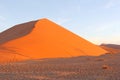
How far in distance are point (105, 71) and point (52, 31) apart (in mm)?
32387

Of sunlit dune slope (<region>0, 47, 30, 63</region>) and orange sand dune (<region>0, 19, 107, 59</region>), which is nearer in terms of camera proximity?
sunlit dune slope (<region>0, 47, 30, 63</region>)

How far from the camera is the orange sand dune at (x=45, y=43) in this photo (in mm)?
38688

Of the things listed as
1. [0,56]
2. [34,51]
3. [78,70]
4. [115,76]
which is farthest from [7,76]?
[34,51]

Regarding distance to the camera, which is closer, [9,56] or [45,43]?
[9,56]

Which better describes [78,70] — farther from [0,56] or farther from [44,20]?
[44,20]

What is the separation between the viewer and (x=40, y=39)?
4328 centimetres

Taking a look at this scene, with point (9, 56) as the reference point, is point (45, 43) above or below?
above

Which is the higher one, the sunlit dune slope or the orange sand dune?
the orange sand dune

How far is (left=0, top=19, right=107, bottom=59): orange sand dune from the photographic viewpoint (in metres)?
38.7

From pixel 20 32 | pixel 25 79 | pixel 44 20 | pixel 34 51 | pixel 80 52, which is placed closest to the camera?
pixel 25 79

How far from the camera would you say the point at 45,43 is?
1661 inches

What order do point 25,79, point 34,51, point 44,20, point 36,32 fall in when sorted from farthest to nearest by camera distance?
1. point 44,20
2. point 36,32
3. point 34,51
4. point 25,79

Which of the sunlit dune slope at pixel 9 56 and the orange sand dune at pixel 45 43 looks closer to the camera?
the sunlit dune slope at pixel 9 56

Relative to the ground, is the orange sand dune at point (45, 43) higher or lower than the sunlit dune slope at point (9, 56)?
higher
